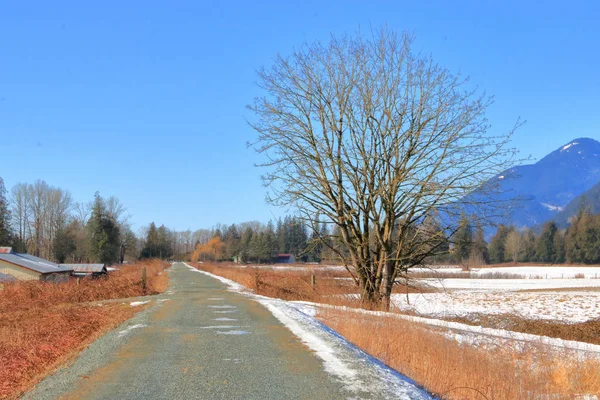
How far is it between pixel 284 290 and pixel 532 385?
64.9ft

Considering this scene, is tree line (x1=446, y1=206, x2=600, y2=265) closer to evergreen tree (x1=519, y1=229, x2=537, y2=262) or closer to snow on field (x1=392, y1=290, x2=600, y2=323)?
evergreen tree (x1=519, y1=229, x2=537, y2=262)

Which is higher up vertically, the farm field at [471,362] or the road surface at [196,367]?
the road surface at [196,367]

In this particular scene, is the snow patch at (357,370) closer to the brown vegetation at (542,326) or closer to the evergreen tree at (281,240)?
the brown vegetation at (542,326)

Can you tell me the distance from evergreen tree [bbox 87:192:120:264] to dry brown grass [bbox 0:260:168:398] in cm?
5730

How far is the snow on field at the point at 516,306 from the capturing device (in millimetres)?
26484

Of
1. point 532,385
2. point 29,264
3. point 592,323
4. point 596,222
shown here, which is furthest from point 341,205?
point 596,222

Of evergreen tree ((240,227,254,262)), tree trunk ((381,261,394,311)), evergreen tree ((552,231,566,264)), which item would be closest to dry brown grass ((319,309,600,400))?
tree trunk ((381,261,394,311))

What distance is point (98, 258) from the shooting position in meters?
88.4

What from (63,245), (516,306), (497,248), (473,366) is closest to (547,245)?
(497,248)

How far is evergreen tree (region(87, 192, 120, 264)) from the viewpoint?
8769 cm

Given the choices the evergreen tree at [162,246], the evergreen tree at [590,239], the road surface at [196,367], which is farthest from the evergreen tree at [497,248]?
the road surface at [196,367]

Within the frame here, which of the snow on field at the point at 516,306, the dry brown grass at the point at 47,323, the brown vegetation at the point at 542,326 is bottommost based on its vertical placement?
the snow on field at the point at 516,306

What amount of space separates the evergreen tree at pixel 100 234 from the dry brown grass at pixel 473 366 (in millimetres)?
82494

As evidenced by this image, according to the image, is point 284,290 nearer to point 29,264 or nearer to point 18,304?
point 18,304
